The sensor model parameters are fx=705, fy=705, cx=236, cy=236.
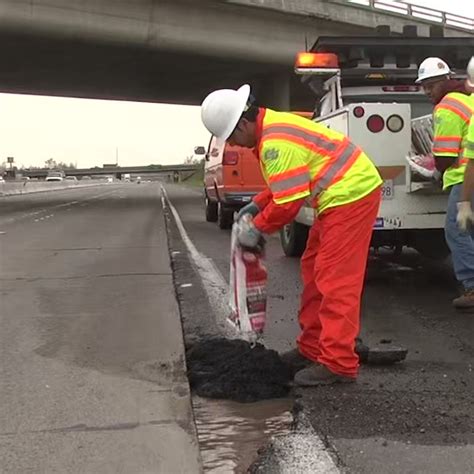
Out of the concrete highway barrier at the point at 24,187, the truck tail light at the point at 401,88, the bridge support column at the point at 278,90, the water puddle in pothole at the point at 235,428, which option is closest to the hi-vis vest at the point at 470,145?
the water puddle in pothole at the point at 235,428

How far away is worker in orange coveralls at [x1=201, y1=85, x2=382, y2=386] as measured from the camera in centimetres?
398

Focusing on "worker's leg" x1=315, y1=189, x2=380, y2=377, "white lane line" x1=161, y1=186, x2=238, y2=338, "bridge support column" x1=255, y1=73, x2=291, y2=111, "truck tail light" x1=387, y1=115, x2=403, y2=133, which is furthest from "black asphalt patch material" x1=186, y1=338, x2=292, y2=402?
"bridge support column" x1=255, y1=73, x2=291, y2=111

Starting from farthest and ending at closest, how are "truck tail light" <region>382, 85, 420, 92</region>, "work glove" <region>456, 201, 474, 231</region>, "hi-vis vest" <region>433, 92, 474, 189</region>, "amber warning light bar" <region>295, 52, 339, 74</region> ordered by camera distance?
"truck tail light" <region>382, 85, 420, 92</region>
"amber warning light bar" <region>295, 52, 339, 74</region>
"hi-vis vest" <region>433, 92, 474, 189</region>
"work glove" <region>456, 201, 474, 231</region>

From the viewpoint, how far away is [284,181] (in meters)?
3.90

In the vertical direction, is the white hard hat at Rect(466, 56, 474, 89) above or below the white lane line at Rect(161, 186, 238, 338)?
above

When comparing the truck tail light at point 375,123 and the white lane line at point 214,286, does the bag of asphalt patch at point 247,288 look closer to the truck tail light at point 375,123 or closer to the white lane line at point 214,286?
the white lane line at point 214,286

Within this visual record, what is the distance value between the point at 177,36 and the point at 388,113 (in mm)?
21230

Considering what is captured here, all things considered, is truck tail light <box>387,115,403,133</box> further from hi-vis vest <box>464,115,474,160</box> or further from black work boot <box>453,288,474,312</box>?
black work boot <box>453,288,474,312</box>

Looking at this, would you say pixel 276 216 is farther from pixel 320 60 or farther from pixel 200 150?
pixel 200 150

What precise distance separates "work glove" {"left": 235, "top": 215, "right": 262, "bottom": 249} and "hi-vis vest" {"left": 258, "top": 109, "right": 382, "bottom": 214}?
302 millimetres

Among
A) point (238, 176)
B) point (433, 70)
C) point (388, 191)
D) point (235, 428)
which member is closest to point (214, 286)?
point (388, 191)

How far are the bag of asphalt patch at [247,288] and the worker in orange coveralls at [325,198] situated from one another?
150mm

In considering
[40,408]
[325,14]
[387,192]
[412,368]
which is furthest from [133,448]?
[325,14]

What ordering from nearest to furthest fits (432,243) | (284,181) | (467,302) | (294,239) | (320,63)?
(284,181), (467,302), (432,243), (320,63), (294,239)
